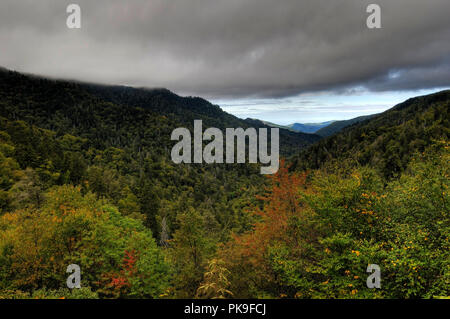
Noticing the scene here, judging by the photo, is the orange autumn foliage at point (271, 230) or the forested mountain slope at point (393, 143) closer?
the orange autumn foliage at point (271, 230)

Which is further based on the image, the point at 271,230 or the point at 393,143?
the point at 393,143

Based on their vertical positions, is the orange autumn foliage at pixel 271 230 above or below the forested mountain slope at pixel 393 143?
below

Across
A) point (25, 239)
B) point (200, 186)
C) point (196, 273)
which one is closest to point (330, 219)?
point (196, 273)

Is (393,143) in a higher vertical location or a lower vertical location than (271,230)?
higher

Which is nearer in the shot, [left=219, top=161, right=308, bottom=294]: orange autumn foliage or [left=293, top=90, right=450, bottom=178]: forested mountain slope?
[left=219, top=161, right=308, bottom=294]: orange autumn foliage

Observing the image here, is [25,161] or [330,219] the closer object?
[330,219]

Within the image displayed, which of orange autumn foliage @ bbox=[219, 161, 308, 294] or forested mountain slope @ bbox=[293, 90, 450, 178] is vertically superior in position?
forested mountain slope @ bbox=[293, 90, 450, 178]

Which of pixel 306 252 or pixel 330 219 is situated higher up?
pixel 330 219
